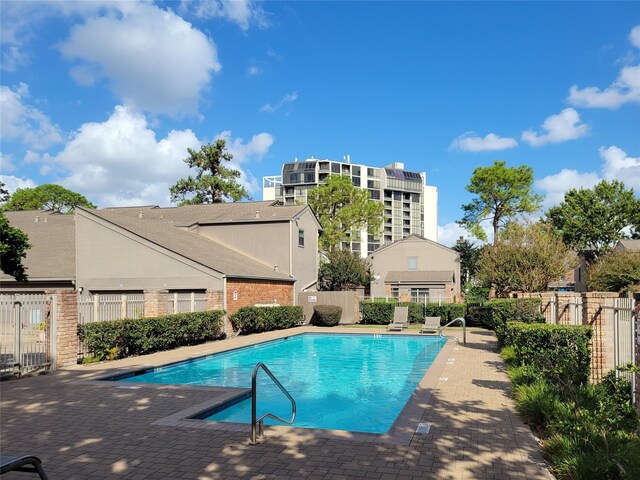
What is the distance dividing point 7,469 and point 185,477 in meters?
2.41

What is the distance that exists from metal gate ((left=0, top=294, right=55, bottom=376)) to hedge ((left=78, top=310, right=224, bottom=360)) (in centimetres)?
145

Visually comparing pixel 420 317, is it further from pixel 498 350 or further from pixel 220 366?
pixel 220 366

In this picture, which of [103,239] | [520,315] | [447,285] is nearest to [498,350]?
[520,315]

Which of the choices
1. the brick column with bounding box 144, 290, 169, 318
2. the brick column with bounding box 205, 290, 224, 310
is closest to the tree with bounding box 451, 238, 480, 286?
the brick column with bounding box 205, 290, 224, 310

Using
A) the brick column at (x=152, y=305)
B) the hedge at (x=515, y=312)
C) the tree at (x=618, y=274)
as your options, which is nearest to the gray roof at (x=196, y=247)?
the brick column at (x=152, y=305)

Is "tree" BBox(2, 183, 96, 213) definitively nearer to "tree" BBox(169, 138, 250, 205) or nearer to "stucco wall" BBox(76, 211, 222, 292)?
"tree" BBox(169, 138, 250, 205)

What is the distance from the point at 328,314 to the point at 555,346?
19673 mm

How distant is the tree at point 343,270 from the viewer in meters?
39.6

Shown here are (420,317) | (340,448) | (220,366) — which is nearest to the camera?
(340,448)

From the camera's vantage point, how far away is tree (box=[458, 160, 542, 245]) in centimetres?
5134

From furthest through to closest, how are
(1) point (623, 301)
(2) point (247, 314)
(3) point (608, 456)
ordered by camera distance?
(2) point (247, 314) → (1) point (623, 301) → (3) point (608, 456)

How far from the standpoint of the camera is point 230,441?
695 cm

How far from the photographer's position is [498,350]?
58.6 ft

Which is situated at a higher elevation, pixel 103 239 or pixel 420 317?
pixel 103 239
